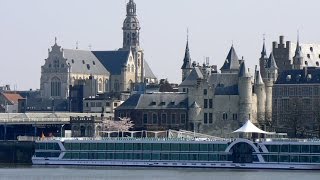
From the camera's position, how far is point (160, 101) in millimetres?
159875

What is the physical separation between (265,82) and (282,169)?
135 ft

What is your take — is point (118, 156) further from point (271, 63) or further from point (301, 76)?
point (271, 63)

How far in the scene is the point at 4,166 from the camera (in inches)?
5394

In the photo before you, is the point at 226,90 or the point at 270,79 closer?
the point at 226,90

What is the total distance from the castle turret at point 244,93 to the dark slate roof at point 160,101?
591 cm

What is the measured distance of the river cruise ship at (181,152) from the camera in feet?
422

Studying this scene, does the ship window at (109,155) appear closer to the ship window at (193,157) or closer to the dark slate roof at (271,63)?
the ship window at (193,157)

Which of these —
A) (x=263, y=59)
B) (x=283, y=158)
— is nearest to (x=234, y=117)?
(x=263, y=59)

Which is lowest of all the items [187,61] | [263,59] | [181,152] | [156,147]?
[181,152]

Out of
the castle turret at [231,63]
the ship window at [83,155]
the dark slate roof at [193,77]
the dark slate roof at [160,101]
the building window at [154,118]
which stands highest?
the castle turret at [231,63]

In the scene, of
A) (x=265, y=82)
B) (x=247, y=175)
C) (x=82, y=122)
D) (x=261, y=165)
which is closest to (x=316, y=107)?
(x=265, y=82)

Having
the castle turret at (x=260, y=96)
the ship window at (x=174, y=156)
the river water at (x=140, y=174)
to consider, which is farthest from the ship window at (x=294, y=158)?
the castle turret at (x=260, y=96)

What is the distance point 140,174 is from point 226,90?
127 ft

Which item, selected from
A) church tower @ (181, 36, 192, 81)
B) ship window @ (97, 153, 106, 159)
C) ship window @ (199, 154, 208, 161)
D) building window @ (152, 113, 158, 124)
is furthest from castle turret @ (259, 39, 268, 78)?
ship window @ (199, 154, 208, 161)
